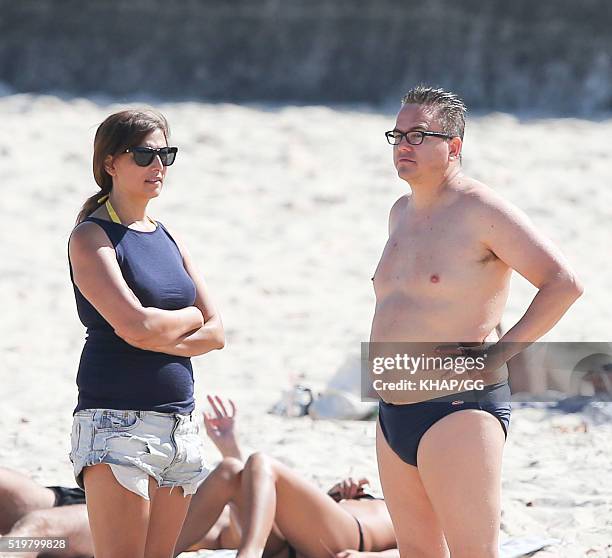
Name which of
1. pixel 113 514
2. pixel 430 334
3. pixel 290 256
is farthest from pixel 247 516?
pixel 290 256

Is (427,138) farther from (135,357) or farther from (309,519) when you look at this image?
(309,519)

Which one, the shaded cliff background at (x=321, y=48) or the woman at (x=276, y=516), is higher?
the shaded cliff background at (x=321, y=48)

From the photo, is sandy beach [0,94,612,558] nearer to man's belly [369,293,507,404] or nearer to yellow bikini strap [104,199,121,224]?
man's belly [369,293,507,404]

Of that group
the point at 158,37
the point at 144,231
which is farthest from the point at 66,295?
the point at 158,37

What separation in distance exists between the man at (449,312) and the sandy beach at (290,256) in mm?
1229

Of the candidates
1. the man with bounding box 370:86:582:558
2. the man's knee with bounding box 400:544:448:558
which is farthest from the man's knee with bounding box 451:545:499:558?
the man's knee with bounding box 400:544:448:558

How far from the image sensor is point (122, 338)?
3.06 m

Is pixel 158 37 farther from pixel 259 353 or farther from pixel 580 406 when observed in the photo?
pixel 580 406

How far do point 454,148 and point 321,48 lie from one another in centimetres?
1126

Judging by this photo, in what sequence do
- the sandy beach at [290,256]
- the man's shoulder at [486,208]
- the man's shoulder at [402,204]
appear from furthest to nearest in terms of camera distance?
the sandy beach at [290,256], the man's shoulder at [402,204], the man's shoulder at [486,208]

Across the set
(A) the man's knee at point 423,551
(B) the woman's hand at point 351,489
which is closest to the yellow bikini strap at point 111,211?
(A) the man's knee at point 423,551

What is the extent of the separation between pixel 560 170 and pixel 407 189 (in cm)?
166

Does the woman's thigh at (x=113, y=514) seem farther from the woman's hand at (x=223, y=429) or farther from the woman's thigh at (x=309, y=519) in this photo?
the woman's hand at (x=223, y=429)

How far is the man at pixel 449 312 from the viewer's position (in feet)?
9.89
